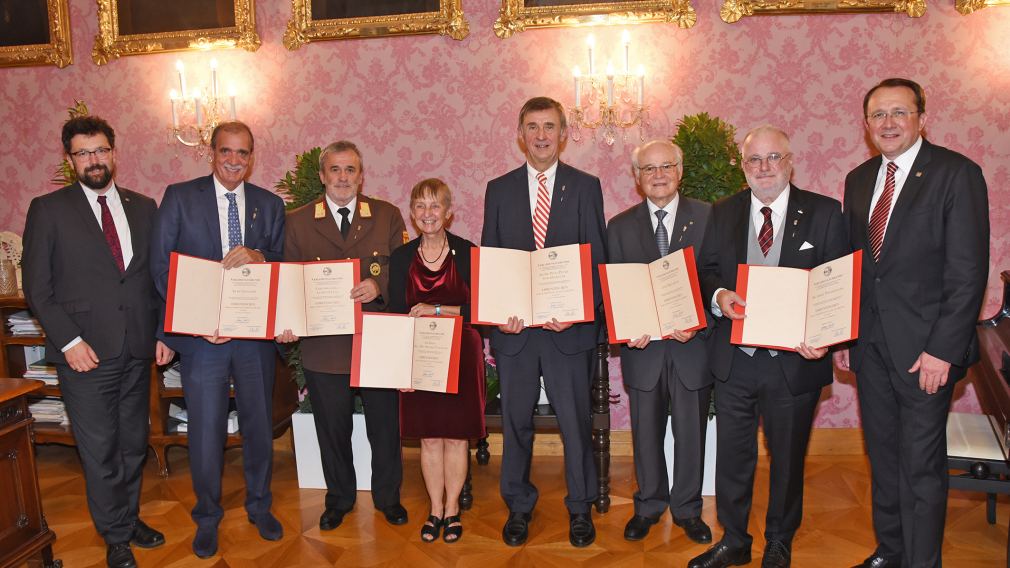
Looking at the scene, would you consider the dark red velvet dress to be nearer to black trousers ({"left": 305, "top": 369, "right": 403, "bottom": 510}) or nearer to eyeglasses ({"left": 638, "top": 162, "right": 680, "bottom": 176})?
black trousers ({"left": 305, "top": 369, "right": 403, "bottom": 510})

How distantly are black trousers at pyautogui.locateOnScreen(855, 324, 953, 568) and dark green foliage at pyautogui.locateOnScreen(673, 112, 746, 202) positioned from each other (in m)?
1.20

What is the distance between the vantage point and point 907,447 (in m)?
2.73

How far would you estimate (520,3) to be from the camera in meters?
4.53

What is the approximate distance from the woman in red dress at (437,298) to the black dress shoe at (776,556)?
52.1 inches

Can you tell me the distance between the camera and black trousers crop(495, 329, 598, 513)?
132 inches

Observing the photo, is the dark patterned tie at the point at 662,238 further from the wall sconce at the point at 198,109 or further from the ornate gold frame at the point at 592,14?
the wall sconce at the point at 198,109

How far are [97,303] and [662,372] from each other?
101 inches

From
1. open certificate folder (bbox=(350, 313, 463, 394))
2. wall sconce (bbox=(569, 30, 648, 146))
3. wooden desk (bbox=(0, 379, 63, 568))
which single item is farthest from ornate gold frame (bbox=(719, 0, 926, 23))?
wooden desk (bbox=(0, 379, 63, 568))

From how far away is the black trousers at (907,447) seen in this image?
8.82 ft

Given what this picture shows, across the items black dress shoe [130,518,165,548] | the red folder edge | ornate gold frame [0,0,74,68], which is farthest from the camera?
ornate gold frame [0,0,74,68]

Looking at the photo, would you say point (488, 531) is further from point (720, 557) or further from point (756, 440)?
point (756, 440)

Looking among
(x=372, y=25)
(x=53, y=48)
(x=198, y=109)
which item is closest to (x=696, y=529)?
(x=372, y=25)

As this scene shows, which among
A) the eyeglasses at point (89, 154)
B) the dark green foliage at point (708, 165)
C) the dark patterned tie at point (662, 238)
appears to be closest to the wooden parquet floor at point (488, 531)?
the dark patterned tie at point (662, 238)

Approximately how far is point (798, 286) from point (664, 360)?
2.51 ft
